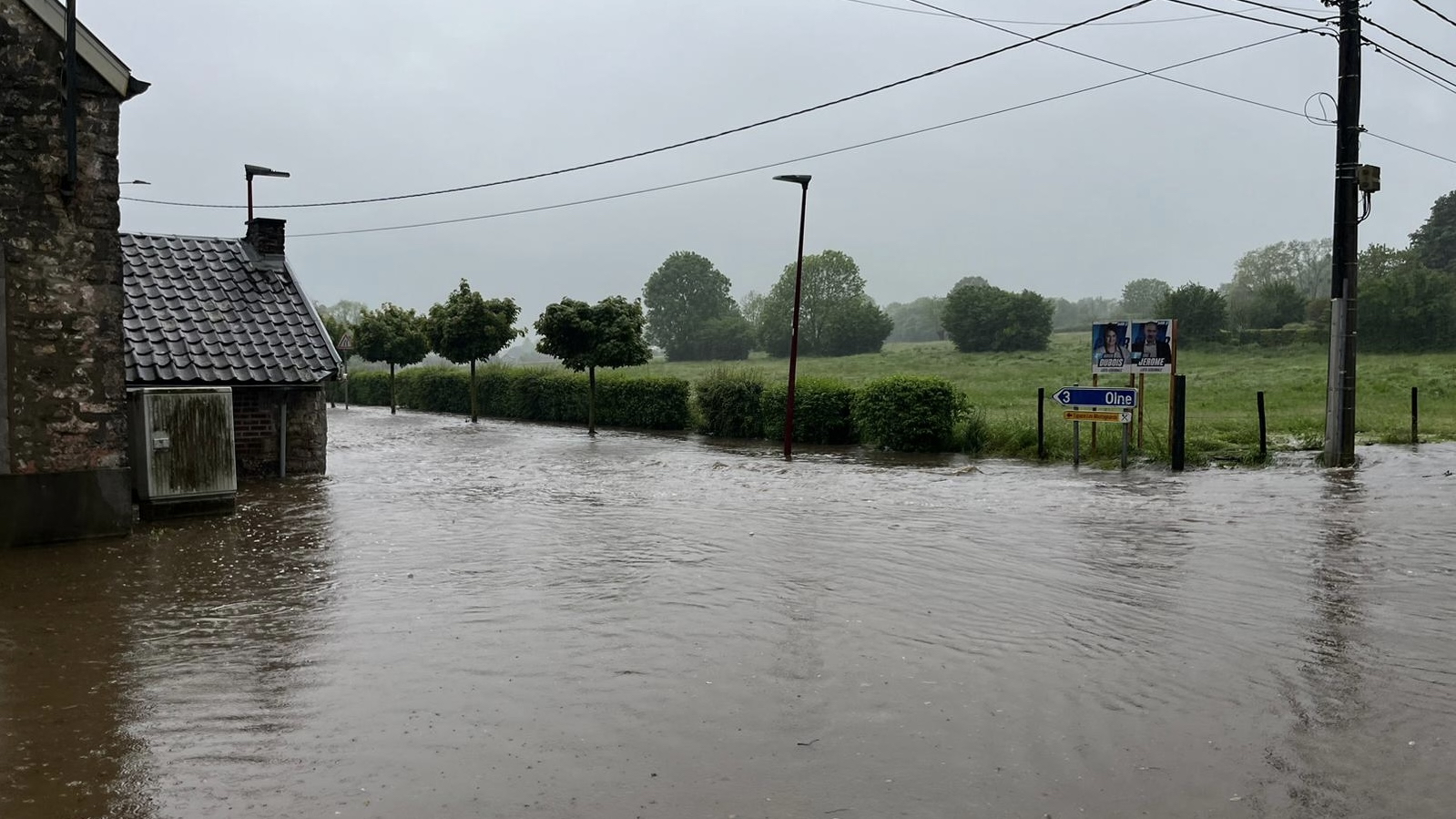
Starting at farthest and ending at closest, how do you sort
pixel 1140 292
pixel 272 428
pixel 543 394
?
pixel 1140 292 < pixel 543 394 < pixel 272 428

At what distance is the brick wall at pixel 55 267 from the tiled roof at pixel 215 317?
11.5 ft

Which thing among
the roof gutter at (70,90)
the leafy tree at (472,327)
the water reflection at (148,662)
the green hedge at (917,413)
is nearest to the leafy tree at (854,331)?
the leafy tree at (472,327)

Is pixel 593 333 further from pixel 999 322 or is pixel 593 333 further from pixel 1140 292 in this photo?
pixel 1140 292

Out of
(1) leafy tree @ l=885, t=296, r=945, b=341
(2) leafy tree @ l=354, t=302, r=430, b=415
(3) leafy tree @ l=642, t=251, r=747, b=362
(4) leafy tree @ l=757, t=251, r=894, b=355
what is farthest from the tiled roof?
(1) leafy tree @ l=885, t=296, r=945, b=341

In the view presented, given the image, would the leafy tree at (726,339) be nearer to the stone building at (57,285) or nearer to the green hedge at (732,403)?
the green hedge at (732,403)

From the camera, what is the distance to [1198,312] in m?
59.9

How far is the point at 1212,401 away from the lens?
3381 cm

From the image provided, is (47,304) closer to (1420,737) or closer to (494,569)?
(494,569)

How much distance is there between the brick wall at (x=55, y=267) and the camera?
1031 centimetres

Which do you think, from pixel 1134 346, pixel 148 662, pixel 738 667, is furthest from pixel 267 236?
pixel 1134 346

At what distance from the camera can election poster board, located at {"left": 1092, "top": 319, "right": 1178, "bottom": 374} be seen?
19609mm

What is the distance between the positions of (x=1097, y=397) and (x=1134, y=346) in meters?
1.79

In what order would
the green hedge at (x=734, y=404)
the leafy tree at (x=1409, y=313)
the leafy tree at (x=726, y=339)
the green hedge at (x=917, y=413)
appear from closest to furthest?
the green hedge at (x=917, y=413) < the green hedge at (x=734, y=404) < the leafy tree at (x=1409, y=313) < the leafy tree at (x=726, y=339)

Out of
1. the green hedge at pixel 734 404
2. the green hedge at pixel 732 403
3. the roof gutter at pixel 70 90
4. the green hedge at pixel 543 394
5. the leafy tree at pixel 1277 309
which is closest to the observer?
the roof gutter at pixel 70 90
